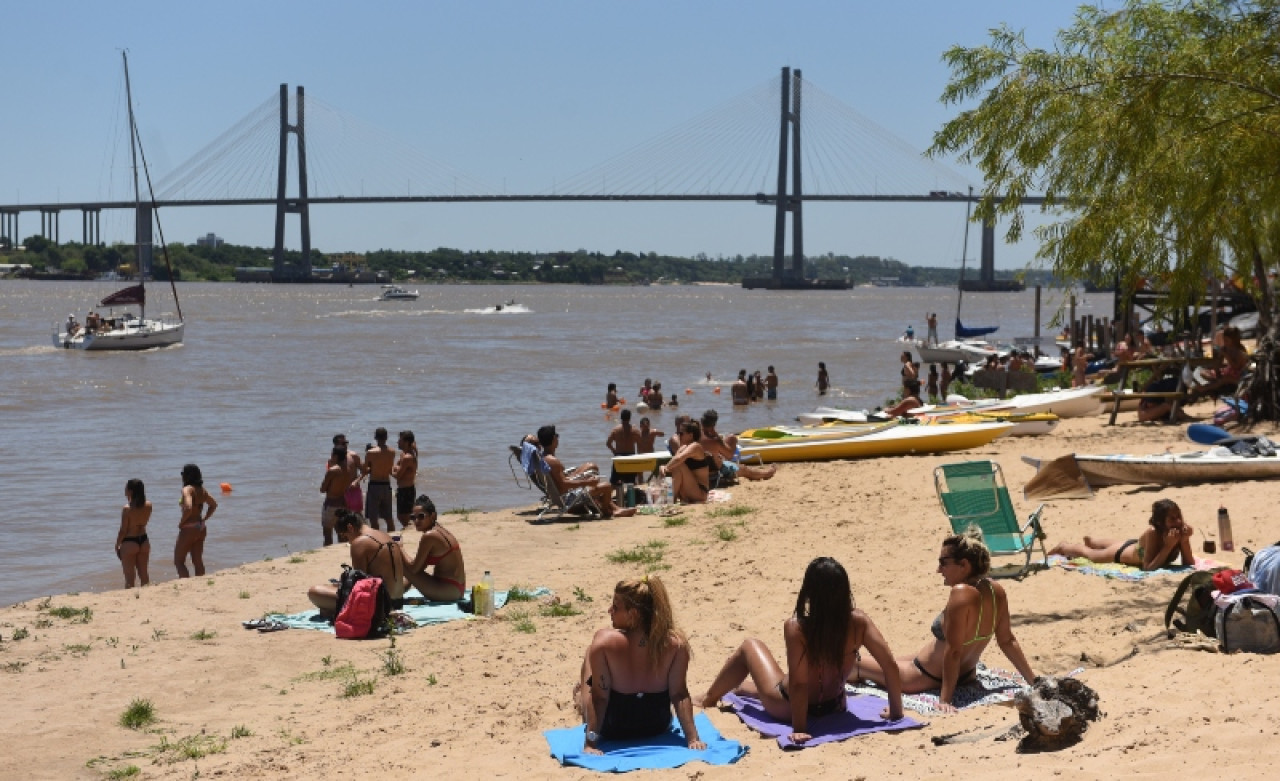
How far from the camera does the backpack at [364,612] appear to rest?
23.9 ft

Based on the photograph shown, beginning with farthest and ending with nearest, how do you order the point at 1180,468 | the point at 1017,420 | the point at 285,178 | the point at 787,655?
the point at 285,178 → the point at 1017,420 → the point at 1180,468 → the point at 787,655

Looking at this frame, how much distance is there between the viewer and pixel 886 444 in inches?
528

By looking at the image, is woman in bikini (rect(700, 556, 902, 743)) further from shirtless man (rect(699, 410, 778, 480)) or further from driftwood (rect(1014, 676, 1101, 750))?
shirtless man (rect(699, 410, 778, 480))

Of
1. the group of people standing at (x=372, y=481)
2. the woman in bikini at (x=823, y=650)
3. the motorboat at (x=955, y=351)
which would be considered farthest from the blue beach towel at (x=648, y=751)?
the motorboat at (x=955, y=351)

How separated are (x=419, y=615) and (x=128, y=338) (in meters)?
37.0

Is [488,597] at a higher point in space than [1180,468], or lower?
lower

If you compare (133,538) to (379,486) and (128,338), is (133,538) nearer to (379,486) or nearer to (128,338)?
(379,486)

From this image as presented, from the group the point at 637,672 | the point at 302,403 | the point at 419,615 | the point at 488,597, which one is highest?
the point at 637,672

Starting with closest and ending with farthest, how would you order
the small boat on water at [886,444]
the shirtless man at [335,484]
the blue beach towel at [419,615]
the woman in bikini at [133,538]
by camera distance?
1. the blue beach towel at [419,615]
2. the woman in bikini at [133,538]
3. the shirtless man at [335,484]
4. the small boat on water at [886,444]

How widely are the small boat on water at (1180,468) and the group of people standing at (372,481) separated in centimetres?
490

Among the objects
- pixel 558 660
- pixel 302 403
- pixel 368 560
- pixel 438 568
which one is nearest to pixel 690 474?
pixel 438 568

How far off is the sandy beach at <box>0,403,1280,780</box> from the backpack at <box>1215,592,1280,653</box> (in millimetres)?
116

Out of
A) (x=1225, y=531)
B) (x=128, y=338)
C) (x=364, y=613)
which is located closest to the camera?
(x=364, y=613)

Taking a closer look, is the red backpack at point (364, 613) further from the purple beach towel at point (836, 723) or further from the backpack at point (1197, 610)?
the backpack at point (1197, 610)
